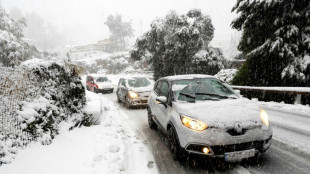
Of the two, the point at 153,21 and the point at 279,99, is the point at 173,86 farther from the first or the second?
the point at 153,21

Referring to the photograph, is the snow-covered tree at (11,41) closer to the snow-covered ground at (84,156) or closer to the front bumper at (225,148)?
the snow-covered ground at (84,156)

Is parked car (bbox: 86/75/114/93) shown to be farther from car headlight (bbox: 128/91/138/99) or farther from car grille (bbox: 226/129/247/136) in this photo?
car grille (bbox: 226/129/247/136)

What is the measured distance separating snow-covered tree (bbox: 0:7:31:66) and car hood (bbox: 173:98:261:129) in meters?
17.1

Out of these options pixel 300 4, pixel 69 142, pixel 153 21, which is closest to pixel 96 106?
pixel 69 142

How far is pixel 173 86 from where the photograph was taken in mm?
4465

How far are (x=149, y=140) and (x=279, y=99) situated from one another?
325 inches

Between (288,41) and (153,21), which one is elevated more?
(153,21)

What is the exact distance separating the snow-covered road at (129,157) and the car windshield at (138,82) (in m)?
4.83

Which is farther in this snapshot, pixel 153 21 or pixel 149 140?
pixel 153 21

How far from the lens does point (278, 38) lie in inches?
370

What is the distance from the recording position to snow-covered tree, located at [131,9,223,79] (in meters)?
17.8

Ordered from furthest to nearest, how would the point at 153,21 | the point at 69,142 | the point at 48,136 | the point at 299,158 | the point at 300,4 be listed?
the point at 153,21 < the point at 300,4 < the point at 69,142 < the point at 48,136 < the point at 299,158

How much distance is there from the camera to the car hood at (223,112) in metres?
3.04

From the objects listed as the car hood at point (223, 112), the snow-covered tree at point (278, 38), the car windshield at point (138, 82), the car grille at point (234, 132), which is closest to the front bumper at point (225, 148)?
the car grille at point (234, 132)
